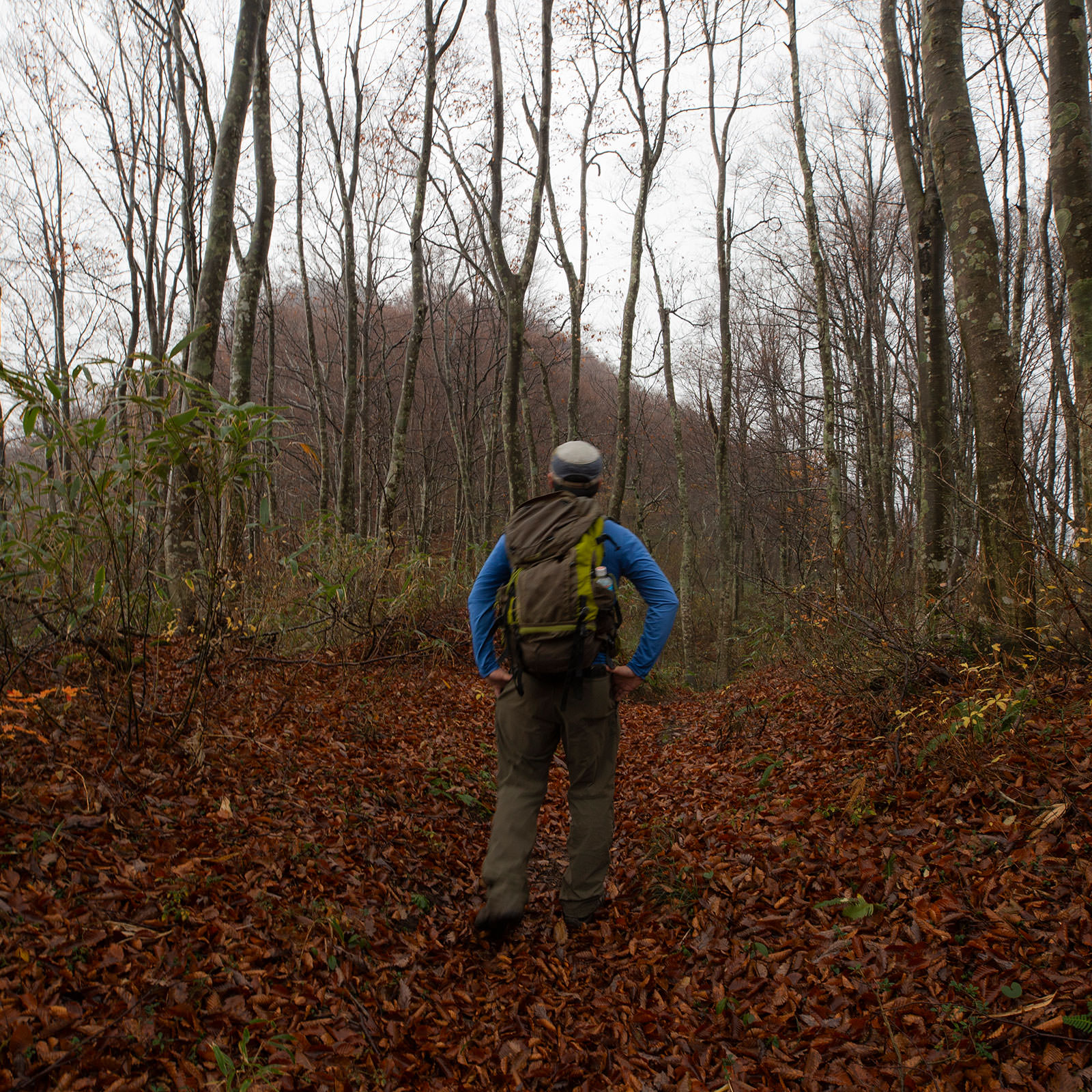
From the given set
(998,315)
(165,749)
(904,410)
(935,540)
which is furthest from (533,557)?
(904,410)

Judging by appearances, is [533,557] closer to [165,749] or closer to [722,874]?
[722,874]

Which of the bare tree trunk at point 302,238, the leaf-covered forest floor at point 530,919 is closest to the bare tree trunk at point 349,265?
the bare tree trunk at point 302,238

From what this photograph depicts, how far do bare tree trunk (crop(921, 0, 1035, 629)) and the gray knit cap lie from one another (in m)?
2.60

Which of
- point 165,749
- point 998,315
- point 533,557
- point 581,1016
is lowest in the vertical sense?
point 581,1016

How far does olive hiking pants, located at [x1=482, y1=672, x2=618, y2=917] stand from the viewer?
294cm

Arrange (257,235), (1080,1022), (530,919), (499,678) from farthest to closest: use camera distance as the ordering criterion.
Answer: (257,235) → (530,919) → (499,678) → (1080,1022)

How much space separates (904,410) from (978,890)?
2019cm

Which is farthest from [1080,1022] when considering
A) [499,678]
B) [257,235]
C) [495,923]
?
[257,235]

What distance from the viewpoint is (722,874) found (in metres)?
3.24

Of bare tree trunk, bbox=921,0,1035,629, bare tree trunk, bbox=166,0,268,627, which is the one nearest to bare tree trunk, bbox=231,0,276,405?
bare tree trunk, bbox=166,0,268,627

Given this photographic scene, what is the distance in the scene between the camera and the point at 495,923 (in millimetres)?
2805

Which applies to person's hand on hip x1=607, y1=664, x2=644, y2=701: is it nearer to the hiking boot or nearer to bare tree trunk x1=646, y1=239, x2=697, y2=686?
the hiking boot

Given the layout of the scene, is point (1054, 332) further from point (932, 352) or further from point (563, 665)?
point (563, 665)

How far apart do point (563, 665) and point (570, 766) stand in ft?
2.04
